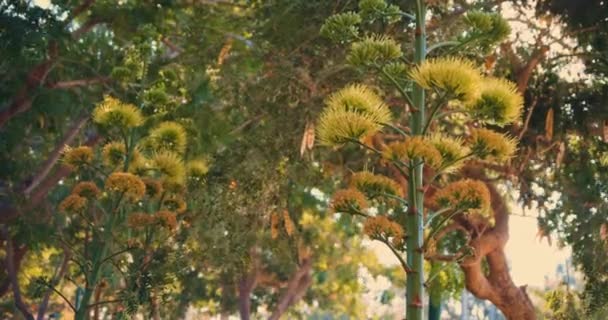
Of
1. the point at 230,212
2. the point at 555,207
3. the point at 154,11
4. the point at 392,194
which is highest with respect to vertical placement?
the point at 154,11

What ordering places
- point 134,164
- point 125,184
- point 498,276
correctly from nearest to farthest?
point 125,184 → point 134,164 → point 498,276

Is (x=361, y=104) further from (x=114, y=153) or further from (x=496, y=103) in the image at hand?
(x=114, y=153)

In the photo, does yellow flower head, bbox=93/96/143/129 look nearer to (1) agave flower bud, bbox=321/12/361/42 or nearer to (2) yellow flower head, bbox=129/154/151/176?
(2) yellow flower head, bbox=129/154/151/176

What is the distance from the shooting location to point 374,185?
90.1 inches

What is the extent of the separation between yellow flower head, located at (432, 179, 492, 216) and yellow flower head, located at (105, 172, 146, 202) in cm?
131

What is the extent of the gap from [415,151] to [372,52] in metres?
0.39

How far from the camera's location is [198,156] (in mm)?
5539

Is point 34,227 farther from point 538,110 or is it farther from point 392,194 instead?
point 392,194

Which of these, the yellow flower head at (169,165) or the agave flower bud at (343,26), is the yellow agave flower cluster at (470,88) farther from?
the yellow flower head at (169,165)

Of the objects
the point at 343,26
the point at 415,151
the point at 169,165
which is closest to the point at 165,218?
the point at 169,165

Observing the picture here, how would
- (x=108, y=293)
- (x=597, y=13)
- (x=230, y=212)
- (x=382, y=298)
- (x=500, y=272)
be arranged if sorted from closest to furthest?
(x=597, y=13), (x=230, y=212), (x=500, y=272), (x=108, y=293), (x=382, y=298)

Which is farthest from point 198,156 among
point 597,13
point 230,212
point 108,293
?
point 108,293

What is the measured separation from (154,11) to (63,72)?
0.91 meters

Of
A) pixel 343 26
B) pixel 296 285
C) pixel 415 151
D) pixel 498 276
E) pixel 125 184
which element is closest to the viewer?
pixel 415 151
